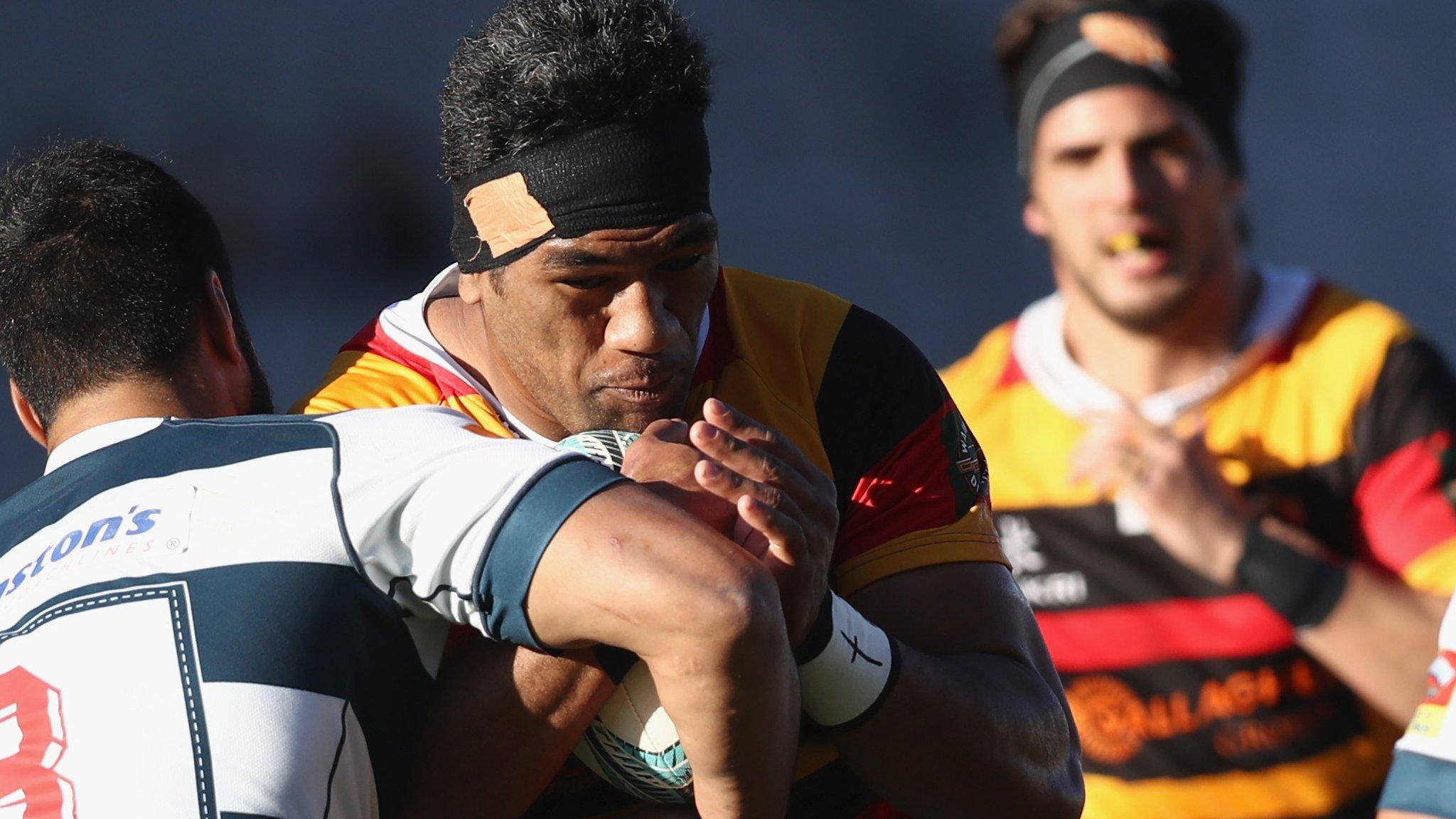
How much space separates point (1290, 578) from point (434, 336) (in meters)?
2.00

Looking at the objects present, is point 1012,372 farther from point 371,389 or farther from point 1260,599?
point 371,389

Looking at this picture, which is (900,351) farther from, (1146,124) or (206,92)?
(206,92)

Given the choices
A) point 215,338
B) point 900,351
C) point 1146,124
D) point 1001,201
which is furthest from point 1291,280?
point 215,338

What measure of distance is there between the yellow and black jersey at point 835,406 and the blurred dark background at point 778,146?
104 inches

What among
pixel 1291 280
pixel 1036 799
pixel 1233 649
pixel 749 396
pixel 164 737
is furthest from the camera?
pixel 1291 280

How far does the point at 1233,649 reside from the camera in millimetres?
3775

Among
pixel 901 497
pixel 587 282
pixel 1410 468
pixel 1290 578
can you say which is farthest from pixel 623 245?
pixel 1410 468

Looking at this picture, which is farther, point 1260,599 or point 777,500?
point 1260,599

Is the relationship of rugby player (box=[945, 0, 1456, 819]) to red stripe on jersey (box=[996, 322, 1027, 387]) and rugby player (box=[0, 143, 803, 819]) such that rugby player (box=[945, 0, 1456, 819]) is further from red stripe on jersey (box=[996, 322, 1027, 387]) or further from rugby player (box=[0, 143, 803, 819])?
rugby player (box=[0, 143, 803, 819])

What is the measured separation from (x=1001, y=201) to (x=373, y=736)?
3732 mm

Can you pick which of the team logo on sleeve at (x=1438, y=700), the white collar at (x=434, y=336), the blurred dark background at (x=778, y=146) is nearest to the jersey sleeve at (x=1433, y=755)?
the team logo on sleeve at (x=1438, y=700)

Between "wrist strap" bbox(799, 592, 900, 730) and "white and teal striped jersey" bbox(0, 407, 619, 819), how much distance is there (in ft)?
1.27

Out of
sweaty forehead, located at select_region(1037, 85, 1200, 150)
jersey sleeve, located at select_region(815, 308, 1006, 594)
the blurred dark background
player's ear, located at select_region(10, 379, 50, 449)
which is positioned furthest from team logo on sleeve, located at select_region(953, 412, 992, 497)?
the blurred dark background

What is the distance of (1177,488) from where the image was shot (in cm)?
375
